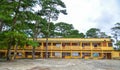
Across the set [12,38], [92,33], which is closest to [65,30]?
[92,33]

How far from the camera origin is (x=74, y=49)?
48.2 m

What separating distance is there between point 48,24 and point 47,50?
6028 mm

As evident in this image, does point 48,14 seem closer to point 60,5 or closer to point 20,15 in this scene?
point 60,5

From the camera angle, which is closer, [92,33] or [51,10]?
[51,10]

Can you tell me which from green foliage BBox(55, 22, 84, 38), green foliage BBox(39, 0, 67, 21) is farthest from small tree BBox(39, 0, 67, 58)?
green foliage BBox(55, 22, 84, 38)

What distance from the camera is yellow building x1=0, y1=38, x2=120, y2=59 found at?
47.8 metres

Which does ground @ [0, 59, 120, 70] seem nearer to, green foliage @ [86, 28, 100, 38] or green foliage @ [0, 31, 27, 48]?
green foliage @ [0, 31, 27, 48]

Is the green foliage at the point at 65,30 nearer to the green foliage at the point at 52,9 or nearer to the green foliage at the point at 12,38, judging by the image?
the green foliage at the point at 52,9

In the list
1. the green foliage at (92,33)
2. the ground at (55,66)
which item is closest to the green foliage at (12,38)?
the ground at (55,66)

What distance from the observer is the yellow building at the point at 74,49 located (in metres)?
47.8

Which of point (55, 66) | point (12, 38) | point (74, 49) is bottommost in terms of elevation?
point (55, 66)

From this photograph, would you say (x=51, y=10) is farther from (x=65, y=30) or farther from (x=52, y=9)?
(x=65, y=30)

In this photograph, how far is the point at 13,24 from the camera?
28.6 metres

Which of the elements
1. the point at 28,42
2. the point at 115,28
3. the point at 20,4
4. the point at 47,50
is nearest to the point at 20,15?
the point at 20,4
